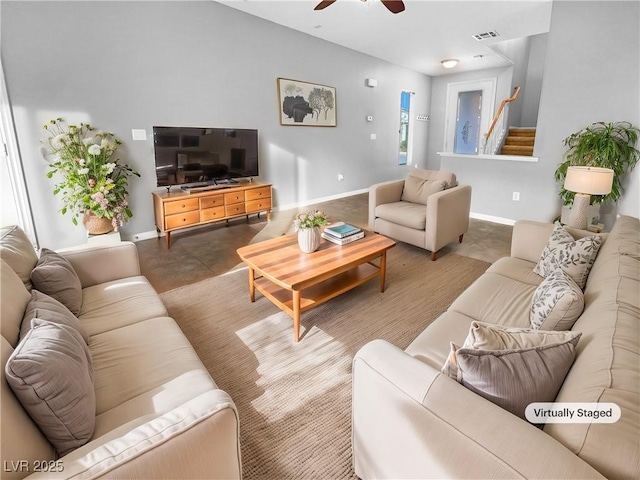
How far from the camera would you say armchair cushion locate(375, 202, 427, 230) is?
135 inches

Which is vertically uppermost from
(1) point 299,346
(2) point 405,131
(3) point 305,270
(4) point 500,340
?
(2) point 405,131

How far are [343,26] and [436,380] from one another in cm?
525

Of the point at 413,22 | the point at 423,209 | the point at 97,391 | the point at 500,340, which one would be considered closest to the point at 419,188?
the point at 423,209

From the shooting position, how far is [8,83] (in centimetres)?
302

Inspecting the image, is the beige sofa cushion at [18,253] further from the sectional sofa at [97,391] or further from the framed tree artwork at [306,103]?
the framed tree artwork at [306,103]

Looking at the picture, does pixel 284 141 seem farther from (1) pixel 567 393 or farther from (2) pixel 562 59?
(1) pixel 567 393

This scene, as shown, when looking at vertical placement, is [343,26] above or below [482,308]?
above

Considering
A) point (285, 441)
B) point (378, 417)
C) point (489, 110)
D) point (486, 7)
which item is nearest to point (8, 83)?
point (285, 441)

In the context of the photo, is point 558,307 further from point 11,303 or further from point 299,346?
point 11,303

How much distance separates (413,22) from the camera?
4.66 meters

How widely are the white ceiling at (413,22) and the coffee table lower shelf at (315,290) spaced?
3280 millimetres

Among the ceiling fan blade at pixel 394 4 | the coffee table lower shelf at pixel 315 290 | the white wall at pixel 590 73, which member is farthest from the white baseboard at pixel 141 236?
the white wall at pixel 590 73

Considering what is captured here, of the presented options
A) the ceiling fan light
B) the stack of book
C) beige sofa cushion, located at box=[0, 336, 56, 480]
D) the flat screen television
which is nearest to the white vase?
the stack of book

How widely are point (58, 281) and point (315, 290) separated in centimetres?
149
